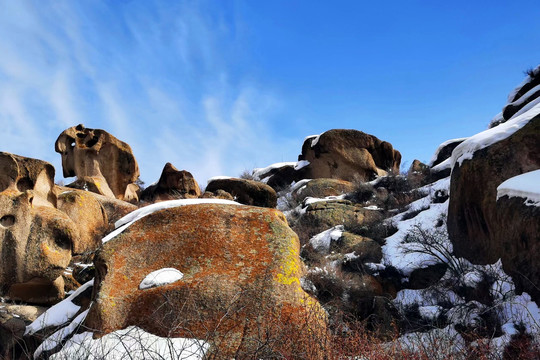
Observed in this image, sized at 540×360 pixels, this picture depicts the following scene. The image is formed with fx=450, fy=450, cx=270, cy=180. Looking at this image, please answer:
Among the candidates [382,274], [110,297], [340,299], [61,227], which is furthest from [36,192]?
[382,274]

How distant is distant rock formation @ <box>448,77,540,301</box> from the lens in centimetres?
653

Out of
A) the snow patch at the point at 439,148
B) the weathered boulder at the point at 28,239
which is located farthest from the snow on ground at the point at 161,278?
the snow patch at the point at 439,148

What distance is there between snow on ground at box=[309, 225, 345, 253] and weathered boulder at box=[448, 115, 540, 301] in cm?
289

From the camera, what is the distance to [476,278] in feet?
25.8

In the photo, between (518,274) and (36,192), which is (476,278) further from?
(36,192)

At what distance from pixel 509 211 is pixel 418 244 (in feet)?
A: 11.0

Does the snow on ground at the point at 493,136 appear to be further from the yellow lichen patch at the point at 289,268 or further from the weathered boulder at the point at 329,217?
the yellow lichen patch at the point at 289,268

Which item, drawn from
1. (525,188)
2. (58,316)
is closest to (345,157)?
(525,188)

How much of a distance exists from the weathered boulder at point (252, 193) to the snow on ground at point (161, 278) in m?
10.2

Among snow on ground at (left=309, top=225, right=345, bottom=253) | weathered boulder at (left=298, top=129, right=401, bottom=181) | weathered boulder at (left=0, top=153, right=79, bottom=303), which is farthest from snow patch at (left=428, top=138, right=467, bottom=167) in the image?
weathered boulder at (left=0, top=153, right=79, bottom=303)

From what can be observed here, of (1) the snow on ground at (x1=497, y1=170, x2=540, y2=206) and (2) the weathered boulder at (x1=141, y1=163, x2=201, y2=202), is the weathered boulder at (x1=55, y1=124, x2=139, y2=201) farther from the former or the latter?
(1) the snow on ground at (x1=497, y1=170, x2=540, y2=206)

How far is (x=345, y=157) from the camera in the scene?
76.8ft

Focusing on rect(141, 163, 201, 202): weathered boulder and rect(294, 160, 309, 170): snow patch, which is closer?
rect(141, 163, 201, 202): weathered boulder

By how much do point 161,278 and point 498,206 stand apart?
5.55 metres
